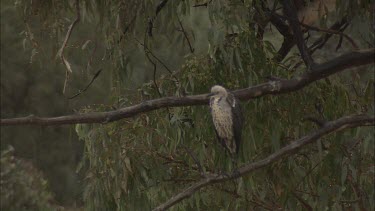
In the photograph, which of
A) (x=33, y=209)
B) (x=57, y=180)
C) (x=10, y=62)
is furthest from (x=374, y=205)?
(x=57, y=180)

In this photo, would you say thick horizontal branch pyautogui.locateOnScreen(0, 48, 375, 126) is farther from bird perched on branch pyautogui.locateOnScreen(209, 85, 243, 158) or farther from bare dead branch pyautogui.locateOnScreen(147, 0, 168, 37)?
bare dead branch pyautogui.locateOnScreen(147, 0, 168, 37)

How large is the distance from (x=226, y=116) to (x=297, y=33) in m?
0.44

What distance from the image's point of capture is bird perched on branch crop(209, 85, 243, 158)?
2.87 m

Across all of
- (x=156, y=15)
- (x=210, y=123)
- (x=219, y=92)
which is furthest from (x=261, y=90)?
(x=156, y=15)

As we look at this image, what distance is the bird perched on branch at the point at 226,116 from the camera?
2869mm

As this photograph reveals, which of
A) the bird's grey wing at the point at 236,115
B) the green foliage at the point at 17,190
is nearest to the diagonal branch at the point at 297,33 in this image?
the bird's grey wing at the point at 236,115

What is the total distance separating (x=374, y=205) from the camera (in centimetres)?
315

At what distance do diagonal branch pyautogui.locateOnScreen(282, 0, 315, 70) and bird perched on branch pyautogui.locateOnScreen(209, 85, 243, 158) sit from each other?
28 centimetres

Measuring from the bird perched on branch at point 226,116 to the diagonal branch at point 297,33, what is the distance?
278 mm

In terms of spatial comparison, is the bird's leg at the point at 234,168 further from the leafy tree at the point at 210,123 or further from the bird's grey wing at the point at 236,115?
the leafy tree at the point at 210,123

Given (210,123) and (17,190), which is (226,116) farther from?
(17,190)

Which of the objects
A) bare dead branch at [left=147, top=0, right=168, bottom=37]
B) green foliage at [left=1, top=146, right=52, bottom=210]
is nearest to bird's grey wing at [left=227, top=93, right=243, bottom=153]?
bare dead branch at [left=147, top=0, right=168, bottom=37]

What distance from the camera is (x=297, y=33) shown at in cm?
310

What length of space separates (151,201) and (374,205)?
1286mm
